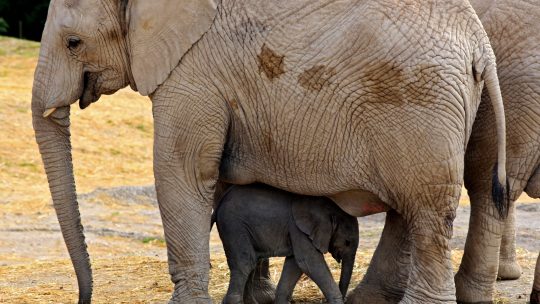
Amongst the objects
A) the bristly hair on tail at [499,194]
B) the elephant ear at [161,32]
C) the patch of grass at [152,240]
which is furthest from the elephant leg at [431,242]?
the patch of grass at [152,240]

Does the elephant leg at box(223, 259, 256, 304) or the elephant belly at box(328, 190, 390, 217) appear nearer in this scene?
the elephant belly at box(328, 190, 390, 217)

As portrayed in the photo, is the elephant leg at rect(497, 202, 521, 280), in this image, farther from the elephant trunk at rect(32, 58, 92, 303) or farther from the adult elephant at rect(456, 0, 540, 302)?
the elephant trunk at rect(32, 58, 92, 303)

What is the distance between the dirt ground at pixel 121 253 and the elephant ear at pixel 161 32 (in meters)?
1.68

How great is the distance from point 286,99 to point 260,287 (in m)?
1.46

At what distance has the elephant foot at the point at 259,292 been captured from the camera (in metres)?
6.52

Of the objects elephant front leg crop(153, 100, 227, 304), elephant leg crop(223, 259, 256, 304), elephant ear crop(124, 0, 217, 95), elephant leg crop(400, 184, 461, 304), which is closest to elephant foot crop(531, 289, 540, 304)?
elephant leg crop(400, 184, 461, 304)

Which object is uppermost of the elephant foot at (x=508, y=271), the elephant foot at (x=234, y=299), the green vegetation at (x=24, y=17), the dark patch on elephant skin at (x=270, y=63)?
the green vegetation at (x=24, y=17)

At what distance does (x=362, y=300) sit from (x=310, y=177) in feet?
3.18

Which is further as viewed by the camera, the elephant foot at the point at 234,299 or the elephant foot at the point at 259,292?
the elephant foot at the point at 259,292

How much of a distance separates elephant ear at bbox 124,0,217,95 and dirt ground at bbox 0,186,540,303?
1683mm

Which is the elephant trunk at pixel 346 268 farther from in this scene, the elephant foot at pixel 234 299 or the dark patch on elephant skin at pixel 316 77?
the dark patch on elephant skin at pixel 316 77

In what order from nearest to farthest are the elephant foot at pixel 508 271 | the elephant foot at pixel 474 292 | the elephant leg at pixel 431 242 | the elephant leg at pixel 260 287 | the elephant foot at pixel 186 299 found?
1. the elephant leg at pixel 431 242
2. the elephant foot at pixel 186 299
3. the elephant foot at pixel 474 292
4. the elephant leg at pixel 260 287
5. the elephant foot at pixel 508 271

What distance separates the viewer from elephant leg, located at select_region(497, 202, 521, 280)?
24.2 feet

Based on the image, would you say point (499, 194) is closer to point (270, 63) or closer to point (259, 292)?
point (270, 63)
